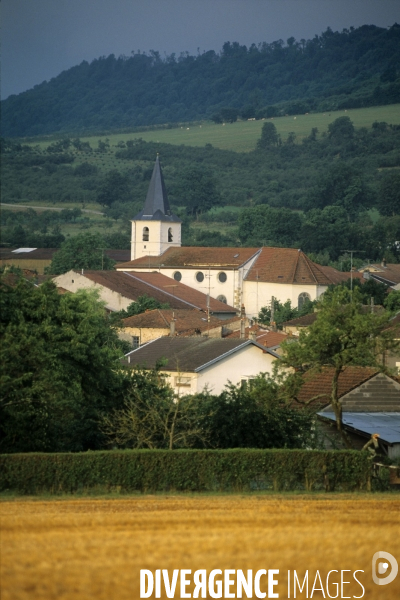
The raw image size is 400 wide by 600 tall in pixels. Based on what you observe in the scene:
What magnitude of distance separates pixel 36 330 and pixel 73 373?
8.21 feet

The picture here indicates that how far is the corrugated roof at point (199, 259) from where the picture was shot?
9962cm

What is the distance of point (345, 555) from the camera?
13.8 meters

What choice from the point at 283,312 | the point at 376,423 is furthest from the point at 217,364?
the point at 283,312

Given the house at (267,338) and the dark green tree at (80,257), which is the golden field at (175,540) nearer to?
the house at (267,338)

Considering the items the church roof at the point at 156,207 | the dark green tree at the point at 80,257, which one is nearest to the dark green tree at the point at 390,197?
the church roof at the point at 156,207

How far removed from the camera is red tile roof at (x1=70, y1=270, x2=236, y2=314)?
280ft

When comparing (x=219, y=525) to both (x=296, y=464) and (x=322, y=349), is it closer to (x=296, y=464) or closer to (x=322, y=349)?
(x=296, y=464)

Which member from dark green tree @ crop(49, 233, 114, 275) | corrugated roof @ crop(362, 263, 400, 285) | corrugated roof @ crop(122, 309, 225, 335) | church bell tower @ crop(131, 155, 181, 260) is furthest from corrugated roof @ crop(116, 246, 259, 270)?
corrugated roof @ crop(122, 309, 225, 335)

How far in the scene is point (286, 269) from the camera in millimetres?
95750

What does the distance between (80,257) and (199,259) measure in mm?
14218

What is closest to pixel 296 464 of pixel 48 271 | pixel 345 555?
pixel 345 555

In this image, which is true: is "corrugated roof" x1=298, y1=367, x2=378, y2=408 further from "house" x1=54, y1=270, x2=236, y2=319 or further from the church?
the church

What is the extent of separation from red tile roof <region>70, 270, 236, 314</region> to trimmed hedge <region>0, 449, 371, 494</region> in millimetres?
58436

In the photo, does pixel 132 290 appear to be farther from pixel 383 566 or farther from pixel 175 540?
pixel 383 566
